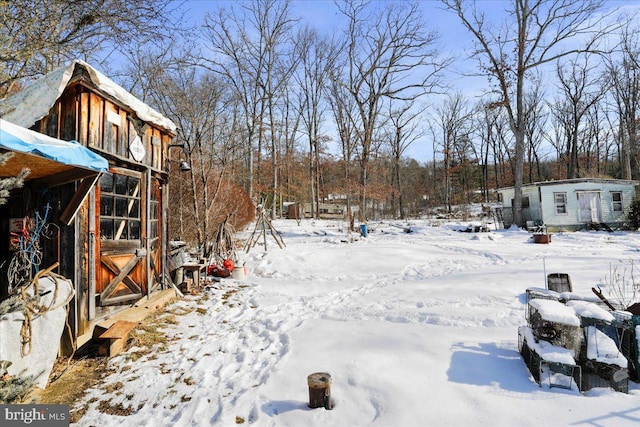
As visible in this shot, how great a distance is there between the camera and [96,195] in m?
4.99

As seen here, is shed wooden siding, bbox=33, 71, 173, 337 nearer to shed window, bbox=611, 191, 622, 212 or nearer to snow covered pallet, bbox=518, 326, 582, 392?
snow covered pallet, bbox=518, 326, 582, 392

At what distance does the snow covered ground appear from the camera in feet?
9.94

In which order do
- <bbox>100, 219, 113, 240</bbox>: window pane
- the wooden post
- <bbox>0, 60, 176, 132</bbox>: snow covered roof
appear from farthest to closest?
<bbox>100, 219, 113, 240</bbox>: window pane → <bbox>0, 60, 176, 132</bbox>: snow covered roof → the wooden post

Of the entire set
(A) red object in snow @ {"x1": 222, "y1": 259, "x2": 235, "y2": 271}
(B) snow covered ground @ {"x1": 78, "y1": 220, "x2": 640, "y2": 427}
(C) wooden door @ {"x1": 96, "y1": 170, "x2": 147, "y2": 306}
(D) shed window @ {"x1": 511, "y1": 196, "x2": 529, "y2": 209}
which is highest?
(D) shed window @ {"x1": 511, "y1": 196, "x2": 529, "y2": 209}

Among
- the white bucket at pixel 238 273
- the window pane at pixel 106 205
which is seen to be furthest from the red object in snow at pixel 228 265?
the window pane at pixel 106 205

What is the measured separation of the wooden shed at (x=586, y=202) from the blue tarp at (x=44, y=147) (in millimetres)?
21739

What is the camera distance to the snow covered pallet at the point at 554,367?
3.18 m

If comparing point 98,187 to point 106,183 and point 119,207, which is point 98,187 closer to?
point 106,183

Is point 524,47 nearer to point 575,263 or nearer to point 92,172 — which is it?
point 575,263

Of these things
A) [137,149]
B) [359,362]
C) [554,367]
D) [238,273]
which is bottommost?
[359,362]

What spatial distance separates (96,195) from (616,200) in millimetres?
24297

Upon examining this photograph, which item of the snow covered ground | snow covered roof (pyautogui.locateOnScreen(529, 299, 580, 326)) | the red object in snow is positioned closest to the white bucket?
the red object in snow

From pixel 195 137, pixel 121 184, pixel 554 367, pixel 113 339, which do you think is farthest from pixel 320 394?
pixel 195 137

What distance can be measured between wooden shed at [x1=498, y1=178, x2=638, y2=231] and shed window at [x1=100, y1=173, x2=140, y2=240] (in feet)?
67.8
